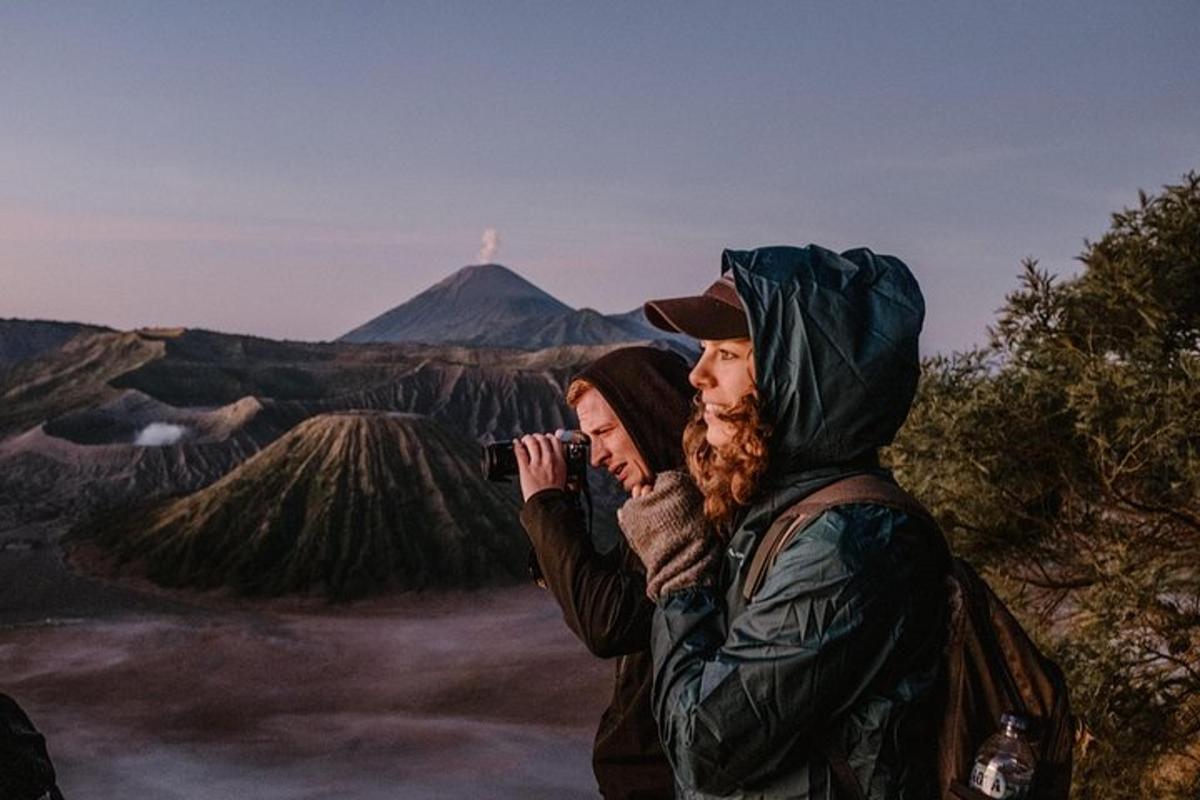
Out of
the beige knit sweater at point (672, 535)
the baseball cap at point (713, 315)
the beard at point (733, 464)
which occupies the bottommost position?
the beige knit sweater at point (672, 535)

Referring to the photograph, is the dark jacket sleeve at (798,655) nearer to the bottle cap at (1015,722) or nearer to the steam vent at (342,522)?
the bottle cap at (1015,722)

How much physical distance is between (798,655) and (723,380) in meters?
0.49

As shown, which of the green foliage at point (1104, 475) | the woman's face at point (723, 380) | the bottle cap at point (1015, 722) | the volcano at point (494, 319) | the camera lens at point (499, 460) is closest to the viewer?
the bottle cap at point (1015, 722)

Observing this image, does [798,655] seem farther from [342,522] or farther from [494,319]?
[494,319]

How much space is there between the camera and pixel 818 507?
1.56 metres

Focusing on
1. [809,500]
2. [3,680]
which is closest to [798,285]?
[809,500]

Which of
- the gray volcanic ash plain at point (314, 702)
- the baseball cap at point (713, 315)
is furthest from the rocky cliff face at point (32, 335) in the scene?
the baseball cap at point (713, 315)

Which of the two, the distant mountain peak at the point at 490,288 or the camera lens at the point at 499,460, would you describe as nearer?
the camera lens at the point at 499,460

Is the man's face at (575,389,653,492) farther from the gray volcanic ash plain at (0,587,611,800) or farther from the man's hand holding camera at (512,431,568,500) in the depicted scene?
the gray volcanic ash plain at (0,587,611,800)

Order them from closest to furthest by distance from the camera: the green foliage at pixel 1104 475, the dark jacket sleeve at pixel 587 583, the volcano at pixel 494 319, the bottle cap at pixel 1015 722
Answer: the bottle cap at pixel 1015 722 → the dark jacket sleeve at pixel 587 583 → the green foliage at pixel 1104 475 → the volcano at pixel 494 319

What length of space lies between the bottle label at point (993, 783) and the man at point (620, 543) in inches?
28.9

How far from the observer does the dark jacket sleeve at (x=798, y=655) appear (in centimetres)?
148

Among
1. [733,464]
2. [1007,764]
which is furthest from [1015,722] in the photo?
[733,464]

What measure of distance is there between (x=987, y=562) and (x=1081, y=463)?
2.85 feet
